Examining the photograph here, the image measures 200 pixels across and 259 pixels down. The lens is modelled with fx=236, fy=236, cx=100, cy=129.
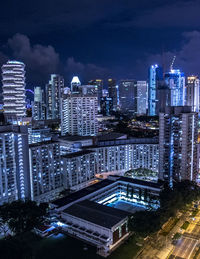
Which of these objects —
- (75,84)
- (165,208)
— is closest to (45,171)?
(165,208)

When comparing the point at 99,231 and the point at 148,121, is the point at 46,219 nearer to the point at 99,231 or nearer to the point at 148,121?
the point at 99,231

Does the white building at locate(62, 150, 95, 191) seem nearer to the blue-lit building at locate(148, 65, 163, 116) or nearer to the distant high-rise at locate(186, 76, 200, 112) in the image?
the distant high-rise at locate(186, 76, 200, 112)

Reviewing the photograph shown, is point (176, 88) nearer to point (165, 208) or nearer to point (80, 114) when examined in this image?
point (80, 114)

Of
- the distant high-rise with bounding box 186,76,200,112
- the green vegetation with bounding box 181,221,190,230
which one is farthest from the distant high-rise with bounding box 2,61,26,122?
the distant high-rise with bounding box 186,76,200,112

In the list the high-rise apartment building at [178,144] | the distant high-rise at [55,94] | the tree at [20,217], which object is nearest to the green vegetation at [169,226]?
the high-rise apartment building at [178,144]

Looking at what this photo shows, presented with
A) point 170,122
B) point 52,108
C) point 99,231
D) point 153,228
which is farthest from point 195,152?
point 52,108

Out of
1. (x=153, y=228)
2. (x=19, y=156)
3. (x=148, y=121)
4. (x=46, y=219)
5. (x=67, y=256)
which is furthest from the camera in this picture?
(x=148, y=121)
